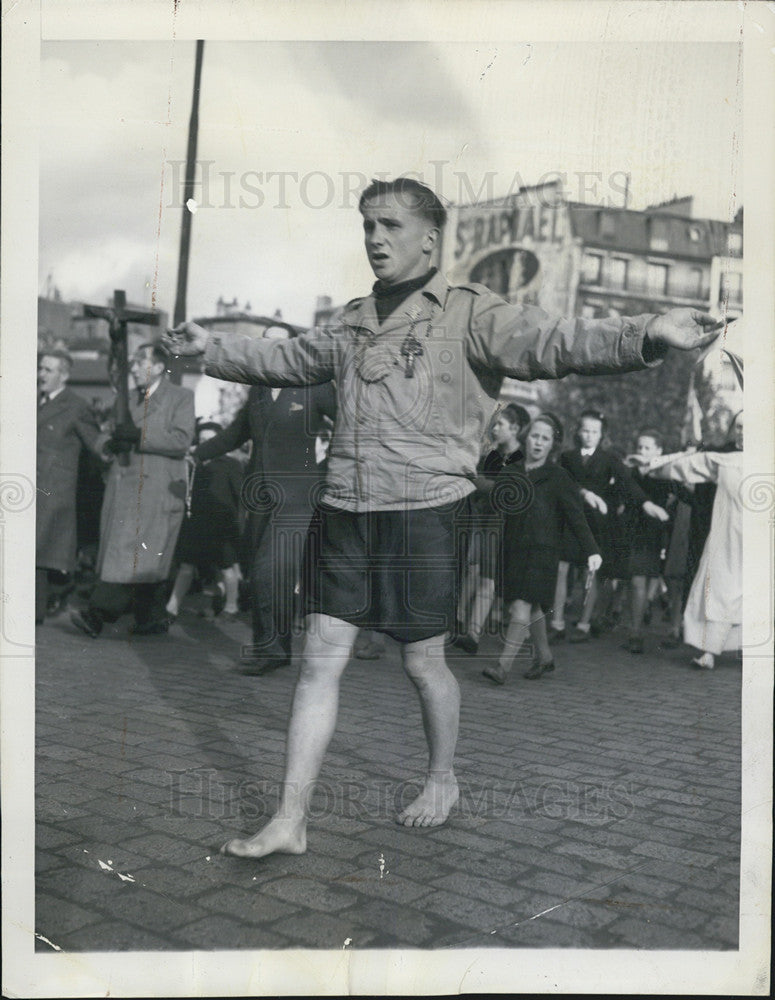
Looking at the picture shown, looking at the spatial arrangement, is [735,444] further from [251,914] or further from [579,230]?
[251,914]

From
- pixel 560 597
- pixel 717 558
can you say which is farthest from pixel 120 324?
pixel 717 558

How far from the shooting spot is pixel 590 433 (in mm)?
6621

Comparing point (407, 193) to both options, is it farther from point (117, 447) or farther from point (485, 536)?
point (485, 536)

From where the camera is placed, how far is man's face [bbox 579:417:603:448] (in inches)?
259

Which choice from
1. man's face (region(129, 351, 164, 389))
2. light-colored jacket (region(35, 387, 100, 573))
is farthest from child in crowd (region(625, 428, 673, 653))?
light-colored jacket (region(35, 387, 100, 573))

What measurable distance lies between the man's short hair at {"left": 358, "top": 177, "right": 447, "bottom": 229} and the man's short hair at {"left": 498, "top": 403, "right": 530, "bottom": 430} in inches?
125

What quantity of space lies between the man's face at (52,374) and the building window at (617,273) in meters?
3.74

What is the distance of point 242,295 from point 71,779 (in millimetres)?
1886

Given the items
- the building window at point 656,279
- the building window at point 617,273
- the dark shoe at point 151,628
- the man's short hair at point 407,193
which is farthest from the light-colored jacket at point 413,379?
the dark shoe at point 151,628

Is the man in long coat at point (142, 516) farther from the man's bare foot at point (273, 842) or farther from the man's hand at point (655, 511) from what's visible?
the man's bare foot at point (273, 842)

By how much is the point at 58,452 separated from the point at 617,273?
3.82 metres

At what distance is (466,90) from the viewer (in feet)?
10.8

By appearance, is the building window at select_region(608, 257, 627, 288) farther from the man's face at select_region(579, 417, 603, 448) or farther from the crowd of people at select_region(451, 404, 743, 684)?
the man's face at select_region(579, 417, 603, 448)

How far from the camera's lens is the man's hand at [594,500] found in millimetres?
6418
